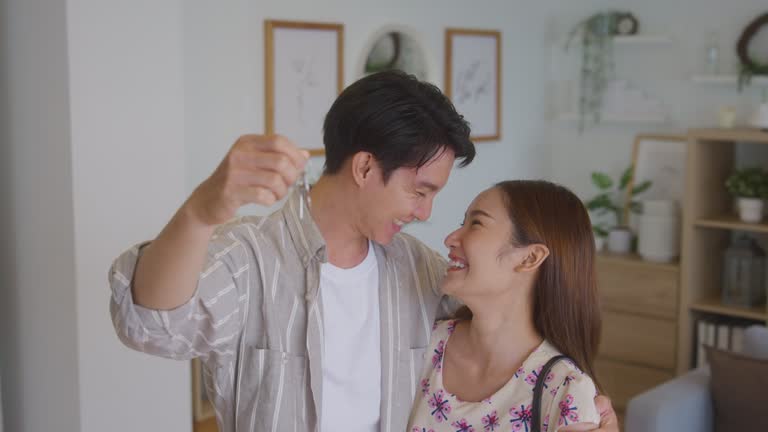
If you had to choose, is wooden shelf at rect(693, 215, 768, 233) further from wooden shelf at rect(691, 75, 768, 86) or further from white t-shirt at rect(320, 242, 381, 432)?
white t-shirt at rect(320, 242, 381, 432)

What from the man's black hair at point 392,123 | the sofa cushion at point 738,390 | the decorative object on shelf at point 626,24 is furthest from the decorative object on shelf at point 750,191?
the man's black hair at point 392,123

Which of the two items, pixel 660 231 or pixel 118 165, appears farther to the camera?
pixel 660 231

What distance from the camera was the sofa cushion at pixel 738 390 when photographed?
10.7ft

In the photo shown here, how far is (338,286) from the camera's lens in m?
1.89

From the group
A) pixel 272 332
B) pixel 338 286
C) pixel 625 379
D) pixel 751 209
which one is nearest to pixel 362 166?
pixel 338 286

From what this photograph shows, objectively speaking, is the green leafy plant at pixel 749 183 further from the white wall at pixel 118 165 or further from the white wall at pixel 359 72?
the white wall at pixel 118 165

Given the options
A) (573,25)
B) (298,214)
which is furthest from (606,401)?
(573,25)

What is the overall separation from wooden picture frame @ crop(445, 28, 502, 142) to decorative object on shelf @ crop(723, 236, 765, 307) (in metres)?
1.33

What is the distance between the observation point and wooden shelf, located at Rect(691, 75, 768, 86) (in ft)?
15.5

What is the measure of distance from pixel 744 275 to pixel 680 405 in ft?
4.66

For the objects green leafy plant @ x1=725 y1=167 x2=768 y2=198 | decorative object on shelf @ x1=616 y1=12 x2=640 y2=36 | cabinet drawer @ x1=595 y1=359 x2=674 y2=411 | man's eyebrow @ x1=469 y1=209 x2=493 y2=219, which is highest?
decorative object on shelf @ x1=616 y1=12 x2=640 y2=36

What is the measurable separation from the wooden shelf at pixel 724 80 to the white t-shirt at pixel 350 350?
11.1 feet

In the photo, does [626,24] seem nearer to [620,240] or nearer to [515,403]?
[620,240]

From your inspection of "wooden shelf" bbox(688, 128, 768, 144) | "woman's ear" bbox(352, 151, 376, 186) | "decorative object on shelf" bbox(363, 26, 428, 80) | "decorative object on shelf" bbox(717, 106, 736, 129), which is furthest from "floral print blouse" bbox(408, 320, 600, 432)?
"decorative object on shelf" bbox(717, 106, 736, 129)
